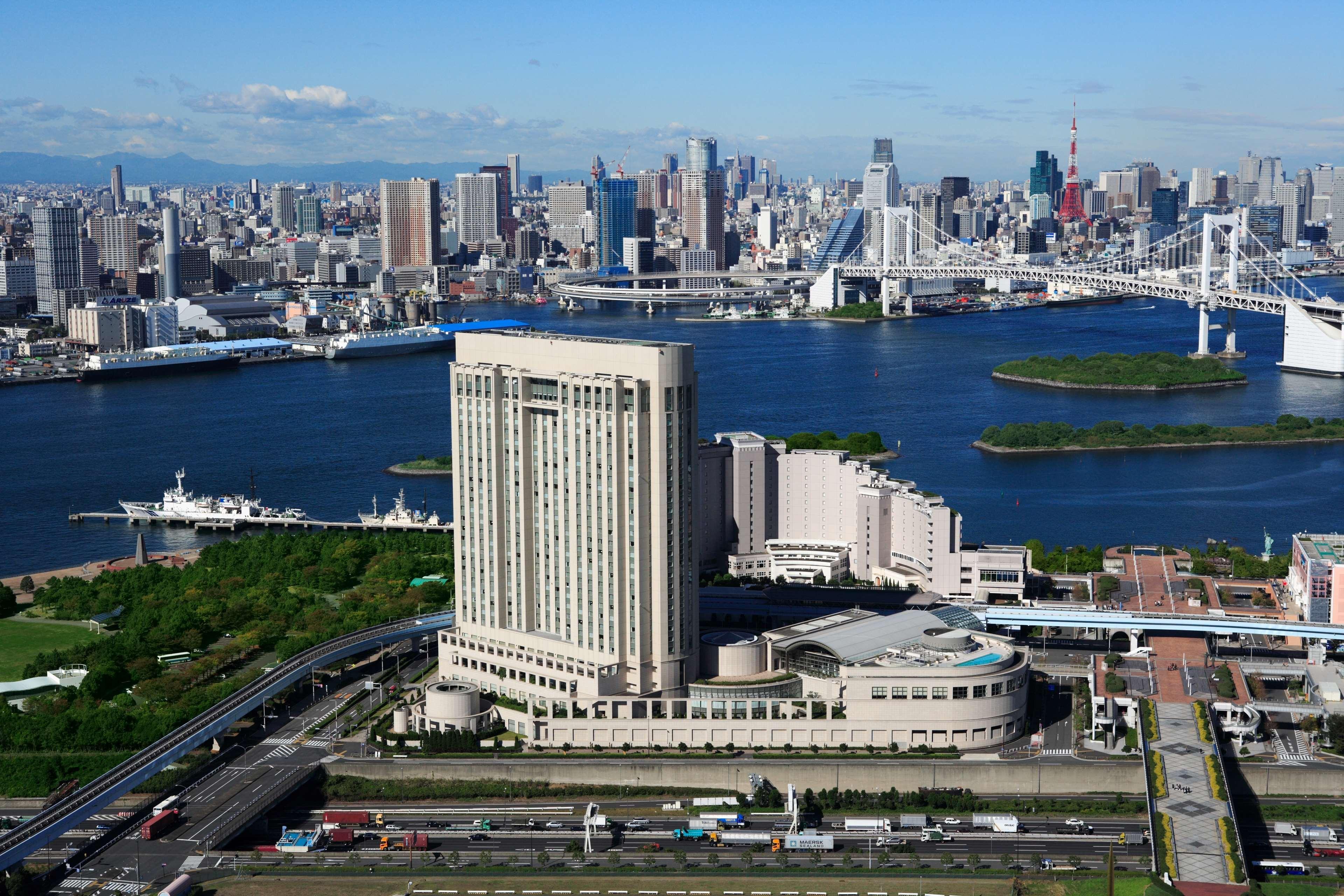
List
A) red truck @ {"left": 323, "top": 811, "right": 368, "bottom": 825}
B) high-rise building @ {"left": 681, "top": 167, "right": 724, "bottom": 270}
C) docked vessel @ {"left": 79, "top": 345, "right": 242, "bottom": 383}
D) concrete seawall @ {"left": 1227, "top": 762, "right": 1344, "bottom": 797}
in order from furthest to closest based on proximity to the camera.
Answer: high-rise building @ {"left": 681, "top": 167, "right": 724, "bottom": 270} → docked vessel @ {"left": 79, "top": 345, "right": 242, "bottom": 383} → concrete seawall @ {"left": 1227, "top": 762, "right": 1344, "bottom": 797} → red truck @ {"left": 323, "top": 811, "right": 368, "bottom": 825}

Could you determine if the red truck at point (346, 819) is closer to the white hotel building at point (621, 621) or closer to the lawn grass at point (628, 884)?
the lawn grass at point (628, 884)

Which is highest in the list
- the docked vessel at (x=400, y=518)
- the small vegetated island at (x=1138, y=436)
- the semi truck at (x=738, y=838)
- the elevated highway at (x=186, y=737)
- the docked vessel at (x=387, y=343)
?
the docked vessel at (x=387, y=343)

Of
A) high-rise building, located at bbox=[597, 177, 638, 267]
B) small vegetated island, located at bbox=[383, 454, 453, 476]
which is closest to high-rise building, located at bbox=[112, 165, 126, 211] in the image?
high-rise building, located at bbox=[597, 177, 638, 267]

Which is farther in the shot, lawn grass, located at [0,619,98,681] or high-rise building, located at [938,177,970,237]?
high-rise building, located at [938,177,970,237]

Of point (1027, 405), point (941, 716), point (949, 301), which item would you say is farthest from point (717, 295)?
point (941, 716)

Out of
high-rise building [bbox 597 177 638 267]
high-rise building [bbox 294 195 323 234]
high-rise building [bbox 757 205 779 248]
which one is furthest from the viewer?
high-rise building [bbox 294 195 323 234]

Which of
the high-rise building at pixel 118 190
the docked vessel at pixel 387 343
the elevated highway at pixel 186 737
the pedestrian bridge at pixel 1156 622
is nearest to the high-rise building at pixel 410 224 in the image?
the docked vessel at pixel 387 343

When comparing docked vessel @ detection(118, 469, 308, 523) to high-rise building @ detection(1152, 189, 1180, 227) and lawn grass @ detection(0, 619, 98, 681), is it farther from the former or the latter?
high-rise building @ detection(1152, 189, 1180, 227)
